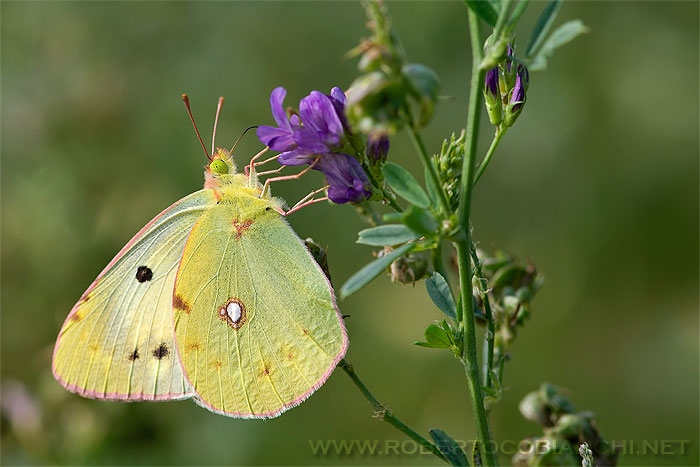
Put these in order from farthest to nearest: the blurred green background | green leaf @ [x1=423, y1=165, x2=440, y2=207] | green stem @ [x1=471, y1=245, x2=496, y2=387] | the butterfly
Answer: the blurred green background → the butterfly → green stem @ [x1=471, y1=245, x2=496, y2=387] → green leaf @ [x1=423, y1=165, x2=440, y2=207]

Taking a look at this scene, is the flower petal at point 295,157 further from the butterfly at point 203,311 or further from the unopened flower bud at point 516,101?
the unopened flower bud at point 516,101

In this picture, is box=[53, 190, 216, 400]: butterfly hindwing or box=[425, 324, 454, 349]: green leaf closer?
box=[425, 324, 454, 349]: green leaf

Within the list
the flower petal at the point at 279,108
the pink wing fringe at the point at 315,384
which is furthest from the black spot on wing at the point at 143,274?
the flower petal at the point at 279,108

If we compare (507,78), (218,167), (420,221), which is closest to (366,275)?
(420,221)

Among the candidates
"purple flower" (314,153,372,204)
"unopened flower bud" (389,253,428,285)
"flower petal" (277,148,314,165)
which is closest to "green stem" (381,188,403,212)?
"purple flower" (314,153,372,204)

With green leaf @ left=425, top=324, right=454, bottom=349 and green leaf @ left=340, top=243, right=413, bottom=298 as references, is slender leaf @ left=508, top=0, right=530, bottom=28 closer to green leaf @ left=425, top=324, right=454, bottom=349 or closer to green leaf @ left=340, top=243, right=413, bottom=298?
green leaf @ left=340, top=243, right=413, bottom=298

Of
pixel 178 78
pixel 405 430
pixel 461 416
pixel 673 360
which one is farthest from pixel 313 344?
pixel 178 78
